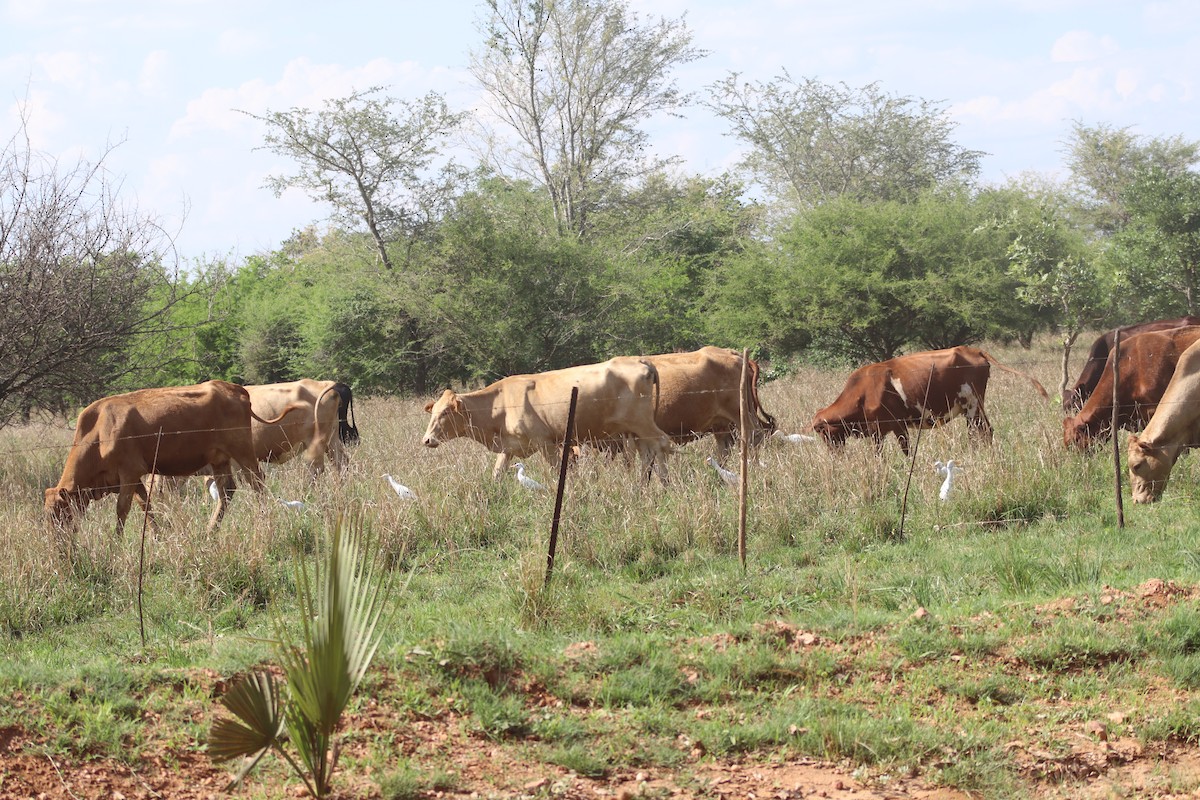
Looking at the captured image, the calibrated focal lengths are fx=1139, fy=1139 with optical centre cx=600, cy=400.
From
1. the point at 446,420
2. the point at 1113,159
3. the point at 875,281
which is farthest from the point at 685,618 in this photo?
the point at 1113,159

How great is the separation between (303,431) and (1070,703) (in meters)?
10.5

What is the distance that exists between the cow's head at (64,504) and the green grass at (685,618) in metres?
0.36

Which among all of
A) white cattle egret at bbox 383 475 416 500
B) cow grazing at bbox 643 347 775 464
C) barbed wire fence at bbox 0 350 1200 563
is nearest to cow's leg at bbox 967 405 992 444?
barbed wire fence at bbox 0 350 1200 563

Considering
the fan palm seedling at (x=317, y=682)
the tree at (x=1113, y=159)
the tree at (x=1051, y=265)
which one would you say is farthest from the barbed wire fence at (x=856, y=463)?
the tree at (x=1113, y=159)

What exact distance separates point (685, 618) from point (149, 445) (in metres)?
6.39

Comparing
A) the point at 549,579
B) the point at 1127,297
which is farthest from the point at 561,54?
the point at 549,579

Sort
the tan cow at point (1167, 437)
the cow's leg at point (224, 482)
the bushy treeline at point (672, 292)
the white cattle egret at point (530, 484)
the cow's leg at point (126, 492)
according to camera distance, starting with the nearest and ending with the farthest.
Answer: the tan cow at point (1167, 437), the cow's leg at point (126, 492), the white cattle egret at point (530, 484), the cow's leg at point (224, 482), the bushy treeline at point (672, 292)

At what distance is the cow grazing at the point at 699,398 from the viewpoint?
45.8ft

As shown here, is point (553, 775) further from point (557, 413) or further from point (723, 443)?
point (723, 443)

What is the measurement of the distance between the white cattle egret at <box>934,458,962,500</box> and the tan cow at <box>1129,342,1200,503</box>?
57.9 inches

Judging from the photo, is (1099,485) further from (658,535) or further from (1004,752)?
(1004,752)

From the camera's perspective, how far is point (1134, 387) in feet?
39.1

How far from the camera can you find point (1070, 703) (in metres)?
6.04

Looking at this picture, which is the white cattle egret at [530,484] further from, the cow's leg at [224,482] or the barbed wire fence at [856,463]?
the cow's leg at [224,482]
